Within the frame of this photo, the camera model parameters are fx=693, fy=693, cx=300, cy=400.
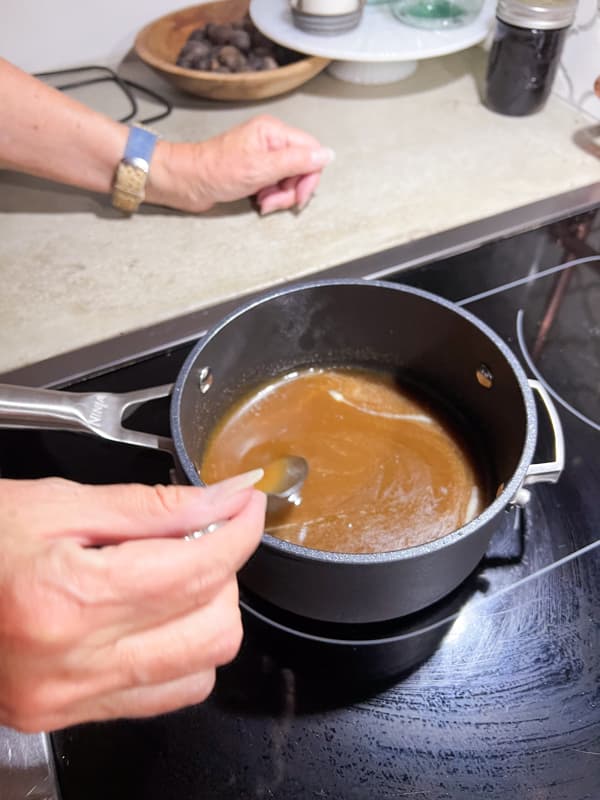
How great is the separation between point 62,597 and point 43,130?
0.56 meters

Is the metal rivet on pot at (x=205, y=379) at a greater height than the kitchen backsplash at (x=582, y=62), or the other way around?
the kitchen backsplash at (x=582, y=62)

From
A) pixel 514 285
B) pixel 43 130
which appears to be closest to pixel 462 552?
pixel 514 285

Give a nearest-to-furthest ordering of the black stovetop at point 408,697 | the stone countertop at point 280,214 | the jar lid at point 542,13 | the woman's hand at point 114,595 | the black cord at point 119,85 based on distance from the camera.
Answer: the woman's hand at point 114,595, the black stovetop at point 408,697, the stone countertop at point 280,214, the jar lid at point 542,13, the black cord at point 119,85

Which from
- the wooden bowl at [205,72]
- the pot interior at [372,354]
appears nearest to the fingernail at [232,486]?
the pot interior at [372,354]

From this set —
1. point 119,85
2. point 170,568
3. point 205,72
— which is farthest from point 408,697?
point 119,85

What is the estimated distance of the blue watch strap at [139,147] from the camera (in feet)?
2.39

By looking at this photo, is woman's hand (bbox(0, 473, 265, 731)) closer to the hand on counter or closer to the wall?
the hand on counter

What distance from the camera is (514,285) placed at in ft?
2.30

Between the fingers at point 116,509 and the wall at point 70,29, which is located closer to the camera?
the fingers at point 116,509

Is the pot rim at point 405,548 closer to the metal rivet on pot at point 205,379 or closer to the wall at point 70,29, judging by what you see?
the metal rivet on pot at point 205,379

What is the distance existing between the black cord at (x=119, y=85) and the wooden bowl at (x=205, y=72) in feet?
0.14

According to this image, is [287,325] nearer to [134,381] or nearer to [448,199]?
[134,381]

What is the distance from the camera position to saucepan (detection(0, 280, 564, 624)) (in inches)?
15.8

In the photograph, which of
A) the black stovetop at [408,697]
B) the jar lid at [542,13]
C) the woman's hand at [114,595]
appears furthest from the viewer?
the jar lid at [542,13]
